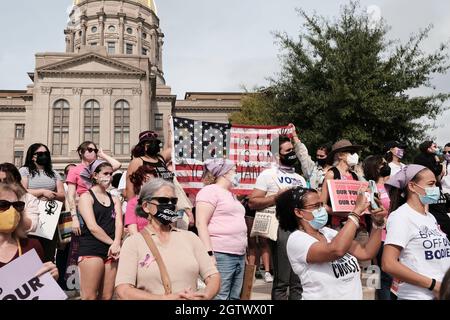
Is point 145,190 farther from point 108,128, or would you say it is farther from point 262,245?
point 108,128

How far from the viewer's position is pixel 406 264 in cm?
319

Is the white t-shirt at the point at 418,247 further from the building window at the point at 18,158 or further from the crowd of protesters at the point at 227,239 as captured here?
the building window at the point at 18,158

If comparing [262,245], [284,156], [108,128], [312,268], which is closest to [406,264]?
[312,268]

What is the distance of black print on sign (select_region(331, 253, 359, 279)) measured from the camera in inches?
123

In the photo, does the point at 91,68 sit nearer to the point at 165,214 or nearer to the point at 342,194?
the point at 342,194

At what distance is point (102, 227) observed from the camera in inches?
190

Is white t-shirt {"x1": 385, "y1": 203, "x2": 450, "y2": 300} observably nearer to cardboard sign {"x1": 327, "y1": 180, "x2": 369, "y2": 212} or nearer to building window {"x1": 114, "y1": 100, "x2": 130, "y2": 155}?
cardboard sign {"x1": 327, "y1": 180, "x2": 369, "y2": 212}

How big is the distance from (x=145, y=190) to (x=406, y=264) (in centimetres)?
192

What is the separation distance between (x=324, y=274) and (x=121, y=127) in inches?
2234

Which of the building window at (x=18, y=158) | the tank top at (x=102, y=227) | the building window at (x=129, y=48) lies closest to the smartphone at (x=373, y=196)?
the tank top at (x=102, y=227)

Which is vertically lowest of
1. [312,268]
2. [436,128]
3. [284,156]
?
[312,268]

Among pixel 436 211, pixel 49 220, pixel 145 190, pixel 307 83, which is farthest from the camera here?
pixel 307 83

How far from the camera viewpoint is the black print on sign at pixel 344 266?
10.2 ft
